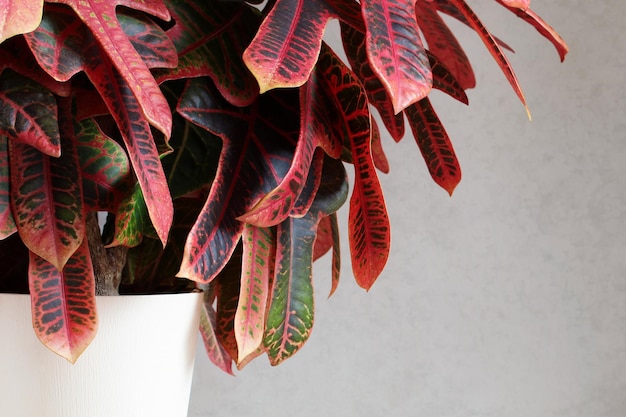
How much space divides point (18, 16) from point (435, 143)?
0.43 meters

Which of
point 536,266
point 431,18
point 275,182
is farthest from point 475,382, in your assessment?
point 275,182

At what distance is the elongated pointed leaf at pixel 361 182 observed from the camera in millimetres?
569

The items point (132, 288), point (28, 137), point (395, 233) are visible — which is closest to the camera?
point (28, 137)

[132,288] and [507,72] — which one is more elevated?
[507,72]

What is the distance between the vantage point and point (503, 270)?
56.2 inches

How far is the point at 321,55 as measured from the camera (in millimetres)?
603

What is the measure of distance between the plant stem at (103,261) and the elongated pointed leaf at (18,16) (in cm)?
25

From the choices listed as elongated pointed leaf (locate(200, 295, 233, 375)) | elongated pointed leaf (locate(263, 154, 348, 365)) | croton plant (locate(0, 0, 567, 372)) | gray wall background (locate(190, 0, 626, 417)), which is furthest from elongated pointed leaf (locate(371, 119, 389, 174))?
gray wall background (locate(190, 0, 626, 417))

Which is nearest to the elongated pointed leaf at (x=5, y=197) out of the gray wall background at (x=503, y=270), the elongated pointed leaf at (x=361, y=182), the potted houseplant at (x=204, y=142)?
the potted houseplant at (x=204, y=142)

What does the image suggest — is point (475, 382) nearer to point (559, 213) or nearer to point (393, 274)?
point (393, 274)

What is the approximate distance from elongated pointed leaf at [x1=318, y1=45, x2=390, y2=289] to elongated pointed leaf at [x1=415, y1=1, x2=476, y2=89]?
8.9 inches

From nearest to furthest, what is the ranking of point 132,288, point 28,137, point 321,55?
1. point 28,137
2. point 321,55
3. point 132,288

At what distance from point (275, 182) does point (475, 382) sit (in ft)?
3.30

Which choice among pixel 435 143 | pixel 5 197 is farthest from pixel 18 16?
pixel 435 143
